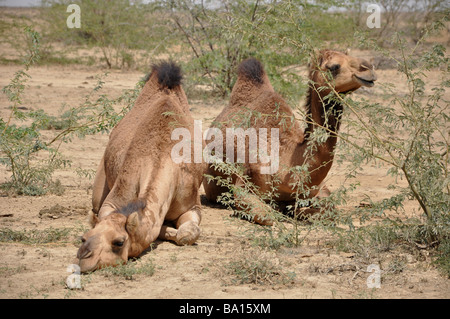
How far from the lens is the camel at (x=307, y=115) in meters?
5.95

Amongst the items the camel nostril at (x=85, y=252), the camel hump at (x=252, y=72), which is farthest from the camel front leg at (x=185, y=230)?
the camel hump at (x=252, y=72)

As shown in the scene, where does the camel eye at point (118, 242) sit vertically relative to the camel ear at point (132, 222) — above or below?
below

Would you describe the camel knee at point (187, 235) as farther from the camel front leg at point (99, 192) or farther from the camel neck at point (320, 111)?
the camel neck at point (320, 111)

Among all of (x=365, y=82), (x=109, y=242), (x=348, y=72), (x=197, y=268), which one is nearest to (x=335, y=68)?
(x=348, y=72)

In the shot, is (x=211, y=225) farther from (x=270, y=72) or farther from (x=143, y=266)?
(x=270, y=72)

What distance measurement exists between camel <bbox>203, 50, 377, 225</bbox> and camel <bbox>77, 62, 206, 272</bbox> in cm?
60

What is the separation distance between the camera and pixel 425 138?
17.2ft

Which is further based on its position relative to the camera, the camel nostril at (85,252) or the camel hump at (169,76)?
the camel hump at (169,76)

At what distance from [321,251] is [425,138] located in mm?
1339

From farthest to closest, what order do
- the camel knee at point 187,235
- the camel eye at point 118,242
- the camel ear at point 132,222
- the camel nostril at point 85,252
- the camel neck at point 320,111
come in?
the camel neck at point 320,111, the camel knee at point 187,235, the camel ear at point 132,222, the camel eye at point 118,242, the camel nostril at point 85,252

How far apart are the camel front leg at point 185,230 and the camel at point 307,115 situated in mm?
610

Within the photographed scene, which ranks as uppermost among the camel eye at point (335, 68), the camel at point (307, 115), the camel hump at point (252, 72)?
the camel hump at point (252, 72)

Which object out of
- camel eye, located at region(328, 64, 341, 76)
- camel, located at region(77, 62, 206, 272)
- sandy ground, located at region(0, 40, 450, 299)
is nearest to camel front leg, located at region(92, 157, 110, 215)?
camel, located at region(77, 62, 206, 272)
